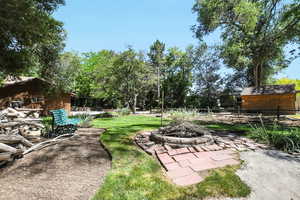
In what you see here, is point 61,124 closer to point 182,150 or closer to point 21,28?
point 21,28

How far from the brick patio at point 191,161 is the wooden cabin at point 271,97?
14463mm

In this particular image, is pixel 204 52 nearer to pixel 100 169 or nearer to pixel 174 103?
pixel 174 103

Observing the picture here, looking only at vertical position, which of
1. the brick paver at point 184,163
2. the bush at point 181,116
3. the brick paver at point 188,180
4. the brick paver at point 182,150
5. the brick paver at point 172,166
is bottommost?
the brick paver at point 188,180

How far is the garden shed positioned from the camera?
1432cm

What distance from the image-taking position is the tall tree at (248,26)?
44.4 ft

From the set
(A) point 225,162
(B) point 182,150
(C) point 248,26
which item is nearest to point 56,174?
(B) point 182,150

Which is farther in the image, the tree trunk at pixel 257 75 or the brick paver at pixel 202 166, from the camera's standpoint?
the tree trunk at pixel 257 75

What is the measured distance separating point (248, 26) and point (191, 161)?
16895 mm

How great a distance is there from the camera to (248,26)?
15.2 metres

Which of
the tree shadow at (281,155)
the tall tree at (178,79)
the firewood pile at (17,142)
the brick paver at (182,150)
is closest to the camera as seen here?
the firewood pile at (17,142)

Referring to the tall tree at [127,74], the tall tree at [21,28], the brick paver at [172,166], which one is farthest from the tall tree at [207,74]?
the brick paver at [172,166]

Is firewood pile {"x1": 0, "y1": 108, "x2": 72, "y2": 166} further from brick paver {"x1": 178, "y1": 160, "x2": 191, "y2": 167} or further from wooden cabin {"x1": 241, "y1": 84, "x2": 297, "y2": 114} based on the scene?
wooden cabin {"x1": 241, "y1": 84, "x2": 297, "y2": 114}

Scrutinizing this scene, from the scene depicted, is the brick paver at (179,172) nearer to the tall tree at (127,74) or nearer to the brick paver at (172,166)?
the brick paver at (172,166)

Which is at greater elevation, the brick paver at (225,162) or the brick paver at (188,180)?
the brick paver at (225,162)
